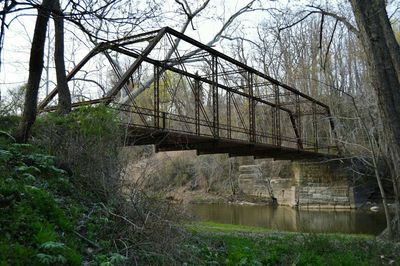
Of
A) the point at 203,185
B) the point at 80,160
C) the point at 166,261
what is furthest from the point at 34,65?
the point at 203,185

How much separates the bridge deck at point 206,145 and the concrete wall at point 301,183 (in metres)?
1.54

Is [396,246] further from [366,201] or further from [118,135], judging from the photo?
[366,201]

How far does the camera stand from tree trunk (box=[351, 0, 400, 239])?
30.3 feet

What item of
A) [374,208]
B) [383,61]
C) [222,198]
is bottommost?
[374,208]

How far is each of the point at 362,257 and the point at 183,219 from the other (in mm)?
3561

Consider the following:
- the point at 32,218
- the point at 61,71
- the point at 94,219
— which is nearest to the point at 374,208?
the point at 61,71

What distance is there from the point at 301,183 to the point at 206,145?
1494 cm

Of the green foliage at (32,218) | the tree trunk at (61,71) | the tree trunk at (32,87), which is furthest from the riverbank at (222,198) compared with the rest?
the green foliage at (32,218)

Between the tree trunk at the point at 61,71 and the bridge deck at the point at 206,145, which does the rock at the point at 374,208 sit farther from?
the tree trunk at the point at 61,71

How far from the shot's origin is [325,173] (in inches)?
1218

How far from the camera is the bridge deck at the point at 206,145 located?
13.7m

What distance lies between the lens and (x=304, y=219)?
2352 cm

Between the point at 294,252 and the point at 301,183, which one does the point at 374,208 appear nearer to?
the point at 301,183

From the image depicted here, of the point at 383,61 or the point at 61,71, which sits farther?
the point at 61,71
